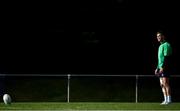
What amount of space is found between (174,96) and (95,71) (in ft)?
19.3

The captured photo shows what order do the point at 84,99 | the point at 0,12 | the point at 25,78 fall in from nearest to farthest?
the point at 84,99 < the point at 25,78 < the point at 0,12

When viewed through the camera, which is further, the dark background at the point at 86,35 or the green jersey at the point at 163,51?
the dark background at the point at 86,35

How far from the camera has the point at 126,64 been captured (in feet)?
118

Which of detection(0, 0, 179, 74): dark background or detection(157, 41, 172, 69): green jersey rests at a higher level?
detection(0, 0, 179, 74): dark background

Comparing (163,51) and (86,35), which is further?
(86,35)

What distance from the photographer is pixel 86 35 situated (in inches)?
1406

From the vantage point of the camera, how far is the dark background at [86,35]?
3525cm

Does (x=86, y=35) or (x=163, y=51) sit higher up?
(x=86, y=35)

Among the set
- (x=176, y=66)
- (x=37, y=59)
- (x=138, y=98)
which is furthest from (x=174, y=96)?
(x=37, y=59)

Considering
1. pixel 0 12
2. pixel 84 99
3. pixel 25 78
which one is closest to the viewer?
pixel 84 99

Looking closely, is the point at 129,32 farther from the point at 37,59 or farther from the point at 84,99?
the point at 84,99

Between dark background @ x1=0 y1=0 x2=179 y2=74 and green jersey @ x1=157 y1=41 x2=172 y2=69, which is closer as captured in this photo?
green jersey @ x1=157 y1=41 x2=172 y2=69

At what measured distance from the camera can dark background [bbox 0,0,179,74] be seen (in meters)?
35.2

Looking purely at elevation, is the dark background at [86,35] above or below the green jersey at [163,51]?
above
